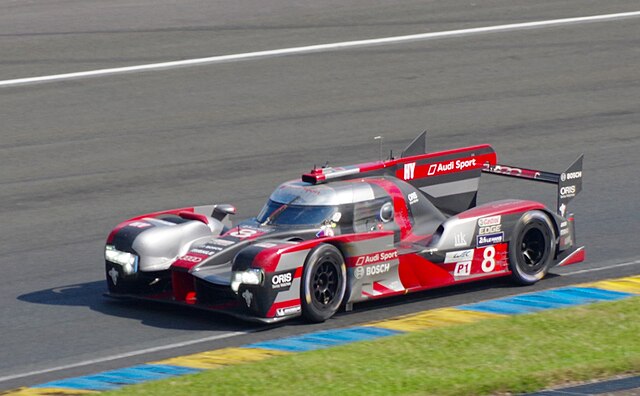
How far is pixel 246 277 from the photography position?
11.4 metres

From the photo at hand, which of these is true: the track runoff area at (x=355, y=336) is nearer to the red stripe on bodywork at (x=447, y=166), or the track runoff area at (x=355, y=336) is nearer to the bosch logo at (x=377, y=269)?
the bosch logo at (x=377, y=269)

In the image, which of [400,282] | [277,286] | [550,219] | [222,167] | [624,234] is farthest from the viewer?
[222,167]

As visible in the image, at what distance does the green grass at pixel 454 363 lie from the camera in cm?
932

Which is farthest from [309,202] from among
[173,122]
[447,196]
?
[173,122]

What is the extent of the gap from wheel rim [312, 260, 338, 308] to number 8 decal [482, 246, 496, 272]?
1.75m

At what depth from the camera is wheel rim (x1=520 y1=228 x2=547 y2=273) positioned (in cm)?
1316

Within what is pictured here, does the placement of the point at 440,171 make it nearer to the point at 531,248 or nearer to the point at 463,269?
the point at 531,248

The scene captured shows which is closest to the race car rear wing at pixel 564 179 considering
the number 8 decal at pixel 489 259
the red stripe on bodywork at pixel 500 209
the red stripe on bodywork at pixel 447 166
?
the red stripe on bodywork at pixel 500 209

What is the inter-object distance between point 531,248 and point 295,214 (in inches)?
98.8

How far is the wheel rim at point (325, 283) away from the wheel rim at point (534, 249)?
228 cm

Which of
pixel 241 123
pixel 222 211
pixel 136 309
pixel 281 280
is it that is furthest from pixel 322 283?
pixel 241 123

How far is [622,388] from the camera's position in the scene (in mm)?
9289

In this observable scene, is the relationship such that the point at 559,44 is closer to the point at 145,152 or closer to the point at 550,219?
the point at 145,152

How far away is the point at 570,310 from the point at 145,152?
8.72 m
